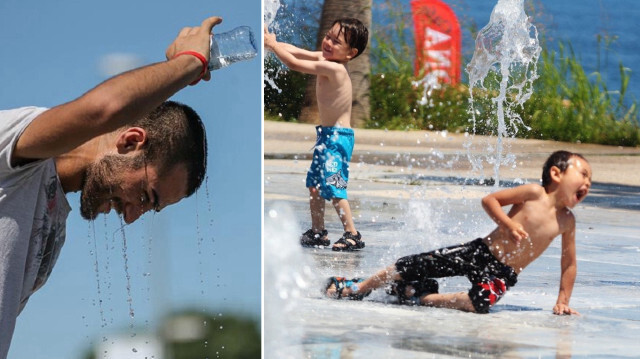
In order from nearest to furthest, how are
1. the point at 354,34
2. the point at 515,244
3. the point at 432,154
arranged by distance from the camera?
the point at 515,244 < the point at 354,34 < the point at 432,154

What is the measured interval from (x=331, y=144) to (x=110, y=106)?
4.18 meters

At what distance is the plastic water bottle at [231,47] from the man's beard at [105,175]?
0.24m

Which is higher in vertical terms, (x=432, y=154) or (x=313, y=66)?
(x=313, y=66)

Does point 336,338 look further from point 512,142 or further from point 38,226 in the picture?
point 512,142

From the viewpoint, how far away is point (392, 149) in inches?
287

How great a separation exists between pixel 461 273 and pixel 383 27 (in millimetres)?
3183

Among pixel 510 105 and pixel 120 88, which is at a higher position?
pixel 120 88

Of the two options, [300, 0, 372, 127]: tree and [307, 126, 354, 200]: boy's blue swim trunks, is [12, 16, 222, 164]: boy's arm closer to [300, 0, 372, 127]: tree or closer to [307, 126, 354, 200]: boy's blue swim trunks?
[307, 126, 354, 200]: boy's blue swim trunks

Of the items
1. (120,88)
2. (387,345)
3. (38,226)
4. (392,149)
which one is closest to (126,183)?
(38,226)

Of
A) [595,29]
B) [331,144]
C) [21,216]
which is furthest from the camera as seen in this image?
[595,29]

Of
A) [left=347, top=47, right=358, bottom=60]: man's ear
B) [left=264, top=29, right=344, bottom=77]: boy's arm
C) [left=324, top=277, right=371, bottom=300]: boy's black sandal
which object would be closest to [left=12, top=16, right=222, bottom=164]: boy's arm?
[left=324, top=277, right=371, bottom=300]: boy's black sandal

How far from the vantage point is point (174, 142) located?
1.98m

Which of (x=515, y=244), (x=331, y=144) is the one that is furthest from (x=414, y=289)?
(x=331, y=144)

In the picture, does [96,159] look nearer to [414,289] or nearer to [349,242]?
[414,289]
